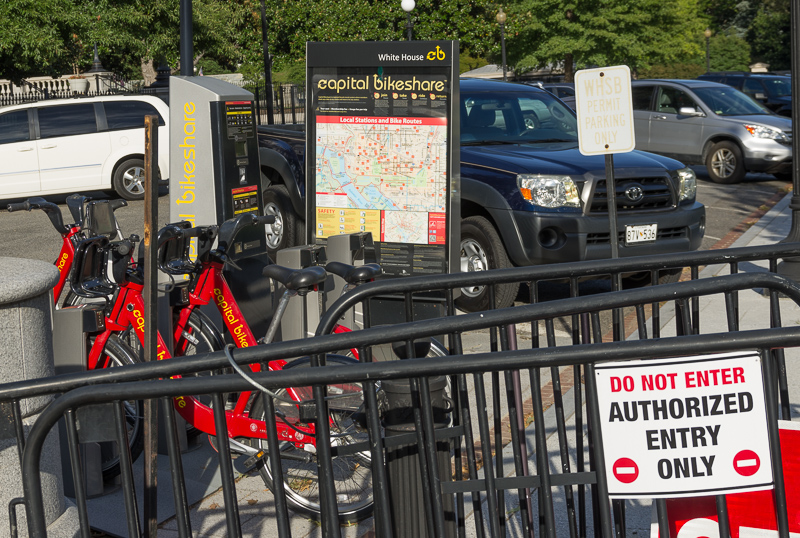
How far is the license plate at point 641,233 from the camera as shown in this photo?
765cm

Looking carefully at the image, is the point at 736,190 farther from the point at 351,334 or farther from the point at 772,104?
the point at 351,334

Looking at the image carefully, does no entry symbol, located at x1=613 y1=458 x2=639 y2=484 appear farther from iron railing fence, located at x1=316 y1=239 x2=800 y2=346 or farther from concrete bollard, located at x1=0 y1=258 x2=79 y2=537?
concrete bollard, located at x1=0 y1=258 x2=79 y2=537

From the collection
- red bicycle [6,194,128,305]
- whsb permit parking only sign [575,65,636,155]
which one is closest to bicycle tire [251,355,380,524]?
red bicycle [6,194,128,305]

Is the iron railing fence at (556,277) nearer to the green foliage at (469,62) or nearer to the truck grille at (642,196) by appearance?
the truck grille at (642,196)

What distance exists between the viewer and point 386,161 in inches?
254

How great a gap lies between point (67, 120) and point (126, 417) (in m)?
11.9

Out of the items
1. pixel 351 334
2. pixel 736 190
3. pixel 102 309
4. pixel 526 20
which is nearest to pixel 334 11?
pixel 526 20

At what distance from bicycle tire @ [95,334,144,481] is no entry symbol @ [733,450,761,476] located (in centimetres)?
303

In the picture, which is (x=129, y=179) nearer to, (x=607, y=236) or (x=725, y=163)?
(x=607, y=236)

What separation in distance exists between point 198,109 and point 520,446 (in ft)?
12.5

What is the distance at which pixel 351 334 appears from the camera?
7.26 ft

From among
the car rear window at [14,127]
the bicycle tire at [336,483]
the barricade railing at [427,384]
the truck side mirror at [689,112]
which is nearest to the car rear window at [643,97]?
the truck side mirror at [689,112]

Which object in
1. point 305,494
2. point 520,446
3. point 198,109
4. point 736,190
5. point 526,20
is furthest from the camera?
point 526,20

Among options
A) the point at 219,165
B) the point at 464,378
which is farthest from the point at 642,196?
the point at 464,378
